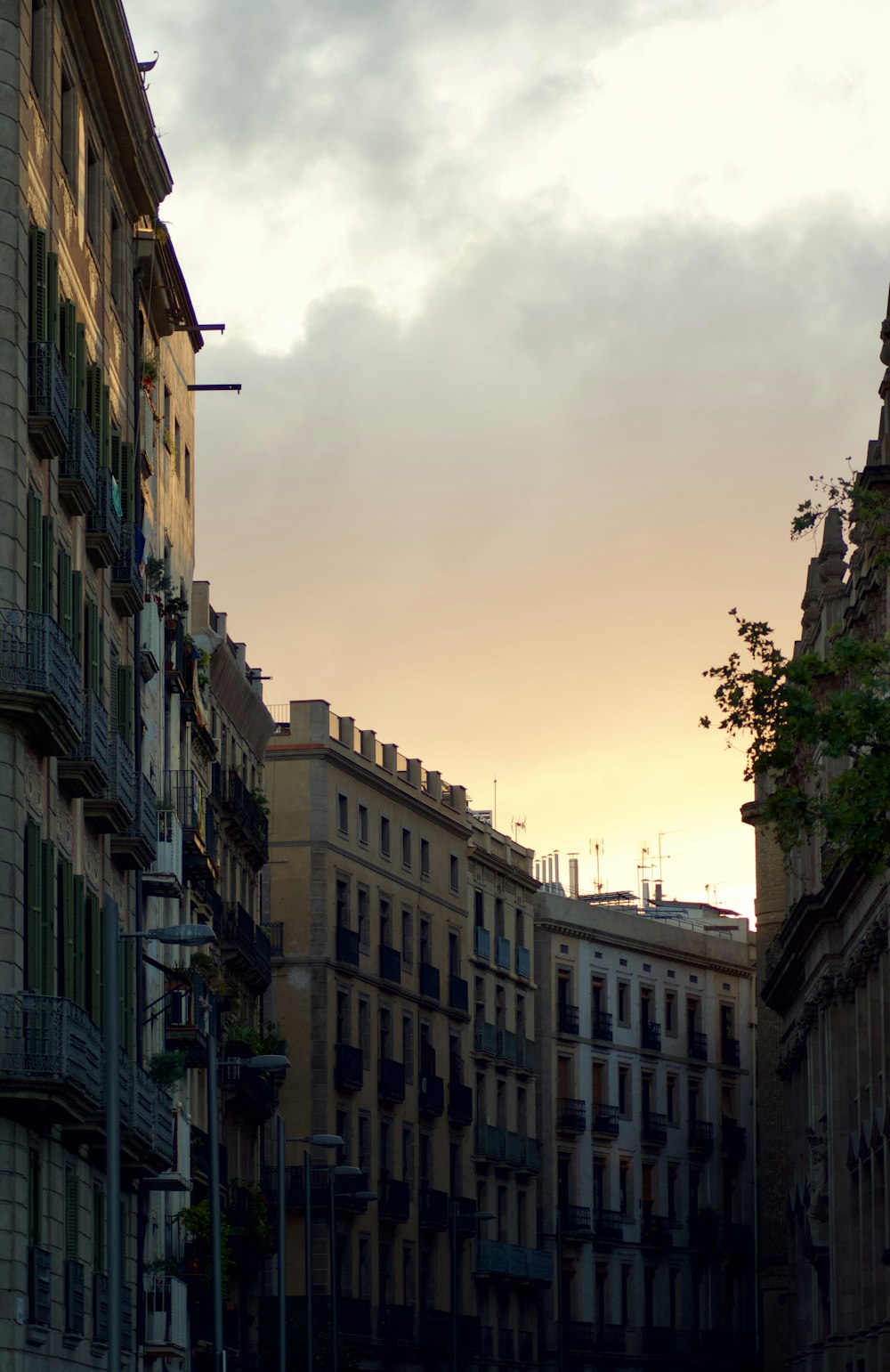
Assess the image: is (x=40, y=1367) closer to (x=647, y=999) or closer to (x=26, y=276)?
(x=26, y=276)

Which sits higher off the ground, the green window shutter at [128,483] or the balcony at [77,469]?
the green window shutter at [128,483]

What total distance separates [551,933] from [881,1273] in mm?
41329

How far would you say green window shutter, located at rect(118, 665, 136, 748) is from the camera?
42.6 m

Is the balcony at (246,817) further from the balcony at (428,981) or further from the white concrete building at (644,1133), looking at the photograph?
the white concrete building at (644,1133)

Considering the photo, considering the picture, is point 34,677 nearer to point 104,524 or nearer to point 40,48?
point 104,524

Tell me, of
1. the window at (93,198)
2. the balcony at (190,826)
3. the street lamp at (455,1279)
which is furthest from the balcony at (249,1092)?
the window at (93,198)

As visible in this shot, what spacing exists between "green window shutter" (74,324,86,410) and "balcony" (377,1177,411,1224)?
50.5 meters

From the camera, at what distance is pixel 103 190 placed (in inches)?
1654

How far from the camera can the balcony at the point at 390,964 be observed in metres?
89.4

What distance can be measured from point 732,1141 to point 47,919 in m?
84.6

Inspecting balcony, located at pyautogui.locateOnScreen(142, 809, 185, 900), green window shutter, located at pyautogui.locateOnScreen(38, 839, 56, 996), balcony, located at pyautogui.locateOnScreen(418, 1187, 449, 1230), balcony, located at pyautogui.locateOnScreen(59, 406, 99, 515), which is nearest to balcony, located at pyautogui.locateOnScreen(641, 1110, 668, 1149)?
balcony, located at pyautogui.locateOnScreen(418, 1187, 449, 1230)

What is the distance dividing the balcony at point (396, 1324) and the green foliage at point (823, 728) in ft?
176

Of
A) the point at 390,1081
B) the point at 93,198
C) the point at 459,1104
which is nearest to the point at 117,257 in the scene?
the point at 93,198

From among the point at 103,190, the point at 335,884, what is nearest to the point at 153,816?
the point at 103,190
